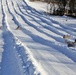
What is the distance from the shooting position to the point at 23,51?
1225 centimetres

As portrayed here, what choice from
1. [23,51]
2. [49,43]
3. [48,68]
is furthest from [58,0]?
[48,68]

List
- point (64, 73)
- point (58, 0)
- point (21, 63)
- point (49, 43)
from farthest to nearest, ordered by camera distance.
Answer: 1. point (58, 0)
2. point (49, 43)
3. point (21, 63)
4. point (64, 73)

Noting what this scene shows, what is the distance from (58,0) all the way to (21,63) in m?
29.7

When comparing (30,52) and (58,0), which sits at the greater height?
(30,52)

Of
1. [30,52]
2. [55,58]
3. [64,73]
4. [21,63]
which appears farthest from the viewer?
[30,52]

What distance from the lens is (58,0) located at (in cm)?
3944

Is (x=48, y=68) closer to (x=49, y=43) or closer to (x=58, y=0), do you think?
(x=49, y=43)

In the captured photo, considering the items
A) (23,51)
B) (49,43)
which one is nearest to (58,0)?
(49,43)

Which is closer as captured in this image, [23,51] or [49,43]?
[23,51]

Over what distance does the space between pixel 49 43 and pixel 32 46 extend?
1240mm

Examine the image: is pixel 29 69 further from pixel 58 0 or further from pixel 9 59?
pixel 58 0

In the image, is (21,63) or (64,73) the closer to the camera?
(64,73)

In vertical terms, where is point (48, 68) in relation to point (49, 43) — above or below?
above

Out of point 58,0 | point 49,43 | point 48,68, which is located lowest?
point 58,0
